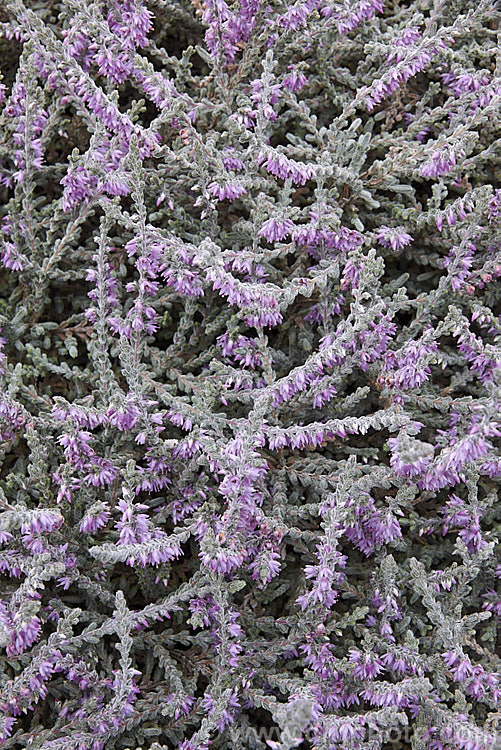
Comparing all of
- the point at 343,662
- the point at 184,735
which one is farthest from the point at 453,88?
the point at 184,735

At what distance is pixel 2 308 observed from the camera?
2.60 metres

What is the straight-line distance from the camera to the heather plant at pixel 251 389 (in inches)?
79.3

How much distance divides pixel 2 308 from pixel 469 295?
1.76m

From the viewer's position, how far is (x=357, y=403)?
2.45 meters

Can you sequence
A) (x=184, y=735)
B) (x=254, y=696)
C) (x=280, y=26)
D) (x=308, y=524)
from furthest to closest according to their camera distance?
(x=280, y=26), (x=308, y=524), (x=184, y=735), (x=254, y=696)

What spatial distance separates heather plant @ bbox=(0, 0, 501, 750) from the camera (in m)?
2.01

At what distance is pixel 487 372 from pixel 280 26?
1.51 meters

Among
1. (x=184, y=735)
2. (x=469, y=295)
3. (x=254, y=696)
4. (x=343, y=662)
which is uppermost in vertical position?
(x=469, y=295)

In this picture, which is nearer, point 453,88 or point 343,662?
point 343,662

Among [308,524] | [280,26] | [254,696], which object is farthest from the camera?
[280,26]

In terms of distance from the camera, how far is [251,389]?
2328mm

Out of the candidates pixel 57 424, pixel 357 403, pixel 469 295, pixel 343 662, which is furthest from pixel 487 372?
pixel 57 424

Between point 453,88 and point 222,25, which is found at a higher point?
point 453,88

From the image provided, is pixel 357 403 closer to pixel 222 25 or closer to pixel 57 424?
pixel 57 424
